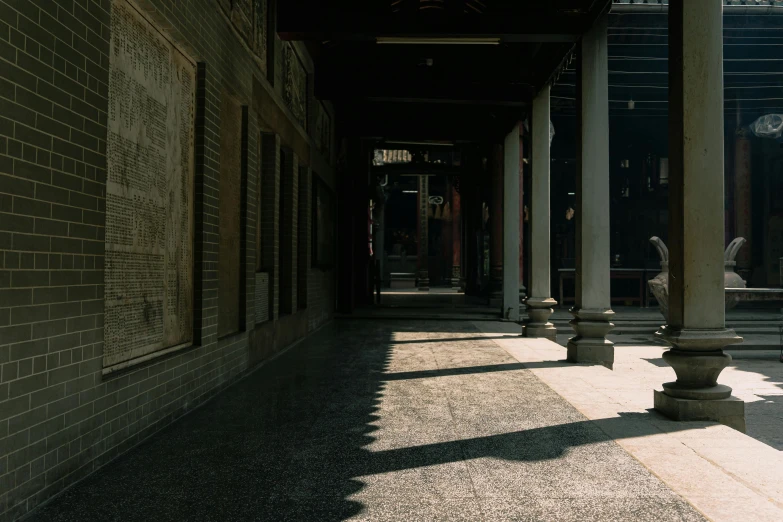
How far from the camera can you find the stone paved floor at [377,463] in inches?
105

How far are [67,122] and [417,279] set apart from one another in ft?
82.7

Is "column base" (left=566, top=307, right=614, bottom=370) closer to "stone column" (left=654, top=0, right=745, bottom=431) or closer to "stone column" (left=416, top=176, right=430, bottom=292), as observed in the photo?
"stone column" (left=654, top=0, right=745, bottom=431)

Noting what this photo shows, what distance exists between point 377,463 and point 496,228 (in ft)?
45.4

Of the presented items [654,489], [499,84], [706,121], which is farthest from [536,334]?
[654,489]

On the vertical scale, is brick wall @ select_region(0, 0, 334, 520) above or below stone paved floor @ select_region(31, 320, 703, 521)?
above

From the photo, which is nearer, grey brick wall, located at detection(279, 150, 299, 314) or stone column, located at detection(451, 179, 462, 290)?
grey brick wall, located at detection(279, 150, 299, 314)

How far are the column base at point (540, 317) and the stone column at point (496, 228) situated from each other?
22.3 feet

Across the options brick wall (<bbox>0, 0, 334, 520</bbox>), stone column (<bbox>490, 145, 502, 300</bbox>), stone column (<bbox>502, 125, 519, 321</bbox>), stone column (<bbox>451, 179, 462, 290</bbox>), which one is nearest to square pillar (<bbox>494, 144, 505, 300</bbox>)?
stone column (<bbox>490, 145, 502, 300</bbox>)

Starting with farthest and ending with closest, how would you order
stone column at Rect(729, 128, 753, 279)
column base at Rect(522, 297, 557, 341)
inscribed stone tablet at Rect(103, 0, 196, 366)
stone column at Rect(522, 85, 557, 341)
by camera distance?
stone column at Rect(729, 128, 753, 279), column base at Rect(522, 297, 557, 341), stone column at Rect(522, 85, 557, 341), inscribed stone tablet at Rect(103, 0, 196, 366)

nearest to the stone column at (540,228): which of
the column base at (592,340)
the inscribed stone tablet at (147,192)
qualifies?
the column base at (592,340)

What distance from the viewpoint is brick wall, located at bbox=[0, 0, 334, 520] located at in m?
2.55

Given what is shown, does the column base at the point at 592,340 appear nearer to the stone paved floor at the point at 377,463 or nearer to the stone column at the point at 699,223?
the stone paved floor at the point at 377,463

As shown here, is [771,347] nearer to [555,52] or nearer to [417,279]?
[555,52]

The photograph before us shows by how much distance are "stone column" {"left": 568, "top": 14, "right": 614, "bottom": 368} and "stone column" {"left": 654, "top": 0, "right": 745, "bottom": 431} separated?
2.48 m
